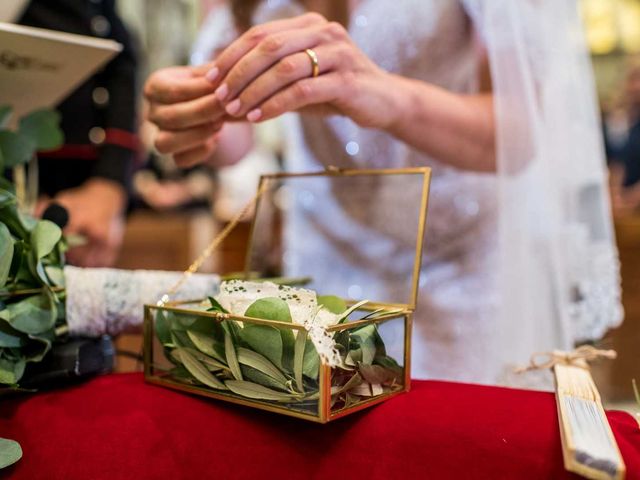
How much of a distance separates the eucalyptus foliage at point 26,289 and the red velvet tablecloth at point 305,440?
0.15 ft

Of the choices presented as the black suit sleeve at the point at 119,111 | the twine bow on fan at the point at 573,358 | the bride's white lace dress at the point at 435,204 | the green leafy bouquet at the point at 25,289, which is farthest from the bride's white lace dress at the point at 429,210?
the green leafy bouquet at the point at 25,289

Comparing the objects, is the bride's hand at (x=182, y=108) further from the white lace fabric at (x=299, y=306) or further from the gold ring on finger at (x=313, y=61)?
the white lace fabric at (x=299, y=306)

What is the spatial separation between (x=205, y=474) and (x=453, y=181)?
0.61 meters

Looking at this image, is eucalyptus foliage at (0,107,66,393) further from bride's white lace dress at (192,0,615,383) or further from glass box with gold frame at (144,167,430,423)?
bride's white lace dress at (192,0,615,383)

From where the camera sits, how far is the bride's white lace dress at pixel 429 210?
0.85 m

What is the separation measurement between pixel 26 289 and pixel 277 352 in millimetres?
221

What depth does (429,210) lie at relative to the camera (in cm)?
90

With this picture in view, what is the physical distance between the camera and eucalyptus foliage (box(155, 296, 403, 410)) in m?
0.36

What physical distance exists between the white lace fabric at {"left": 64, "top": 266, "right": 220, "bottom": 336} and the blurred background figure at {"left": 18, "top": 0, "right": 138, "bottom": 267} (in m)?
0.60

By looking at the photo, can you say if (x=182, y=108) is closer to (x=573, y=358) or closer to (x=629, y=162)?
(x=573, y=358)

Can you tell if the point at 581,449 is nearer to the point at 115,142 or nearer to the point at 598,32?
the point at 115,142

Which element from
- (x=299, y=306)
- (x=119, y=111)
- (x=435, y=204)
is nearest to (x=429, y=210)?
(x=435, y=204)

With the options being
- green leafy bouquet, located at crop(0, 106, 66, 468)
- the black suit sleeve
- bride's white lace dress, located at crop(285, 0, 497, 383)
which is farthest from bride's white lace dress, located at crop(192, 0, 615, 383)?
green leafy bouquet, located at crop(0, 106, 66, 468)

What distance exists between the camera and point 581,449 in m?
0.29
